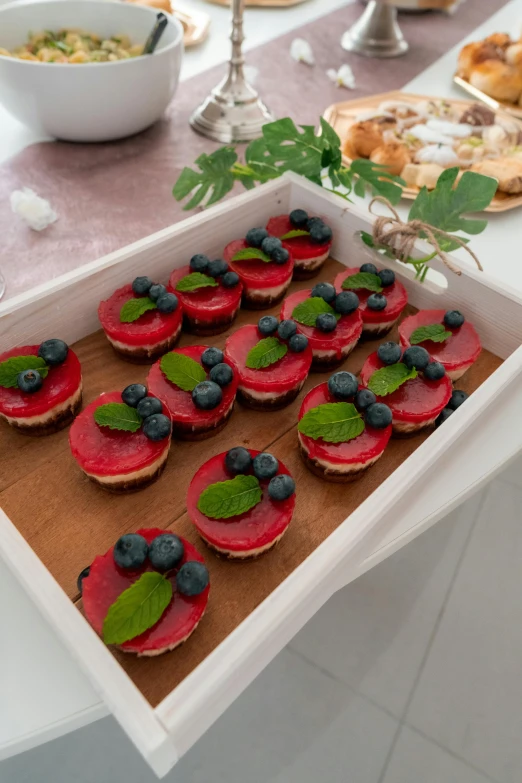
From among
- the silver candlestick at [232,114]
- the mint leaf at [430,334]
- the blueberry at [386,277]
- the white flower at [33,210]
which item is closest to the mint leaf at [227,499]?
the mint leaf at [430,334]

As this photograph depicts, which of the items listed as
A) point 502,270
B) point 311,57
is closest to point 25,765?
point 502,270

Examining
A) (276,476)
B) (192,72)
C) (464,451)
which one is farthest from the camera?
(192,72)

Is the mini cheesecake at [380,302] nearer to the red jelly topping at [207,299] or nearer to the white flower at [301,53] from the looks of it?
the red jelly topping at [207,299]

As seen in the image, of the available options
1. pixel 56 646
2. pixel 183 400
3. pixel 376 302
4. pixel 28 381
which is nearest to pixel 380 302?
pixel 376 302

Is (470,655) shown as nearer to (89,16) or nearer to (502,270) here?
(502,270)

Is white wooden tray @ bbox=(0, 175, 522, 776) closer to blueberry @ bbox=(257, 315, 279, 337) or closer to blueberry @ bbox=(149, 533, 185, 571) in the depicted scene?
blueberry @ bbox=(149, 533, 185, 571)

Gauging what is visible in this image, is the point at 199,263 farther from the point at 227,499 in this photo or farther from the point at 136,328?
the point at 227,499
